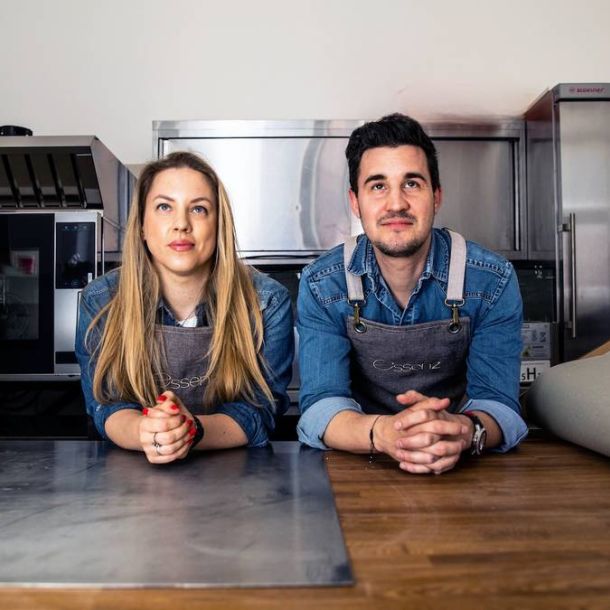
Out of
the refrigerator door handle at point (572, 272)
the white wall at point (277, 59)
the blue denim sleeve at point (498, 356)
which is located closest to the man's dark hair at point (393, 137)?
the blue denim sleeve at point (498, 356)

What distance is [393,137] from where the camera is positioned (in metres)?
1.25

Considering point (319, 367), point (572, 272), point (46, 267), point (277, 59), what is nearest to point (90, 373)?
point (319, 367)

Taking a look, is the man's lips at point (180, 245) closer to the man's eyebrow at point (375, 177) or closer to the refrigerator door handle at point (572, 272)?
the man's eyebrow at point (375, 177)

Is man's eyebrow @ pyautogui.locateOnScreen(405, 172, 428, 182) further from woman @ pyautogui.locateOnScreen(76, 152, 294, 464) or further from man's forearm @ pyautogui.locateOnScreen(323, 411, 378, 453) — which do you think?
man's forearm @ pyautogui.locateOnScreen(323, 411, 378, 453)

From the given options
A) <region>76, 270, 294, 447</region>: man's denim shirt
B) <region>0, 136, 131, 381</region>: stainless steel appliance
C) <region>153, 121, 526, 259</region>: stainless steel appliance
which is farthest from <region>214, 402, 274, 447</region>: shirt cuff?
<region>153, 121, 526, 259</region>: stainless steel appliance

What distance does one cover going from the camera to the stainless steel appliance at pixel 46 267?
2.09 m

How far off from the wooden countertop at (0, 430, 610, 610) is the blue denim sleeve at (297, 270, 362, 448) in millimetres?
229

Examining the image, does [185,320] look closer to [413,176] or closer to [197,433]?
[197,433]

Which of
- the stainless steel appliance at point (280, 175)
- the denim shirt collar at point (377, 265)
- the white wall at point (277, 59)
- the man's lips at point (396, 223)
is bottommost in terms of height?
the denim shirt collar at point (377, 265)

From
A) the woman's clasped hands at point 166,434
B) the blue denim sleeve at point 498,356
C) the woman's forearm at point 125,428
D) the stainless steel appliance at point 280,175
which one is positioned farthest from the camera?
the stainless steel appliance at point 280,175

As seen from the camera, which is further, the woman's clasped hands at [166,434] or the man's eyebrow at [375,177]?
the man's eyebrow at [375,177]

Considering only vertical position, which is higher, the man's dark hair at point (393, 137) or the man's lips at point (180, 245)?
the man's dark hair at point (393, 137)

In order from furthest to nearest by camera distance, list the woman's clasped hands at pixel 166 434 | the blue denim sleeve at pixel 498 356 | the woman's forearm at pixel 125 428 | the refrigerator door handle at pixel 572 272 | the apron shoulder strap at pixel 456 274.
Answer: the refrigerator door handle at pixel 572 272 < the apron shoulder strap at pixel 456 274 < the blue denim sleeve at pixel 498 356 < the woman's forearm at pixel 125 428 < the woman's clasped hands at pixel 166 434

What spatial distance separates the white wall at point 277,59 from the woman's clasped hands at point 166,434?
201 cm
